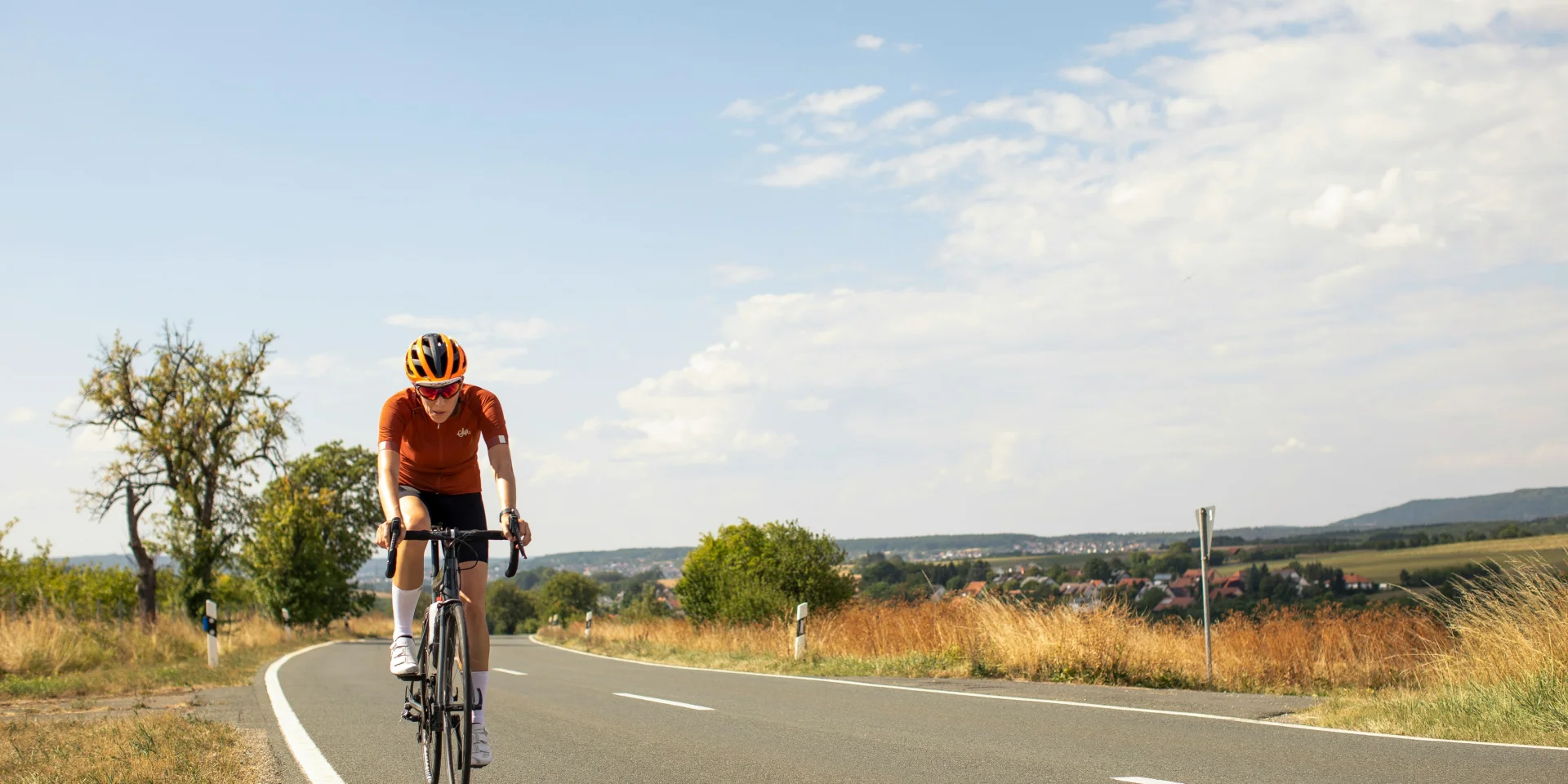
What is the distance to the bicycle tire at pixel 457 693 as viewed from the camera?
17.5 ft

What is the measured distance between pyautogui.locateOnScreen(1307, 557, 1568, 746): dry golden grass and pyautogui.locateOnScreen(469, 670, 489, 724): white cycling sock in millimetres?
6281

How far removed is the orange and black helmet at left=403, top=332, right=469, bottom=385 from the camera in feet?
18.5

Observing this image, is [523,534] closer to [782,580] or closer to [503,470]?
[503,470]

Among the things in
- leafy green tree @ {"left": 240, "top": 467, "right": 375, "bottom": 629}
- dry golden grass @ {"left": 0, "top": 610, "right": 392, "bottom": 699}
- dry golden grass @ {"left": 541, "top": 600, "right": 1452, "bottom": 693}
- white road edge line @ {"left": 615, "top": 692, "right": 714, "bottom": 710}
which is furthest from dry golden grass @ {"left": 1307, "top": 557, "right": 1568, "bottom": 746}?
leafy green tree @ {"left": 240, "top": 467, "right": 375, "bottom": 629}

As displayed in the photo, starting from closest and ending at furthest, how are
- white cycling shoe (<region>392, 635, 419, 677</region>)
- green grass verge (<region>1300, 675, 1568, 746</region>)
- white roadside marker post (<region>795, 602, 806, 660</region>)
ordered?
white cycling shoe (<region>392, 635, 419, 677</region>)
green grass verge (<region>1300, 675, 1568, 746</region>)
white roadside marker post (<region>795, 602, 806, 660</region>)

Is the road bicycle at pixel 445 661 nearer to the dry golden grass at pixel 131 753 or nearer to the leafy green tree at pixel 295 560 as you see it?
the dry golden grass at pixel 131 753

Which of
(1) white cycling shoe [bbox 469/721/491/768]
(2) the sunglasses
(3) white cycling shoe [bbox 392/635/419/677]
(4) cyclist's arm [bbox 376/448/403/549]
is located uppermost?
(2) the sunglasses

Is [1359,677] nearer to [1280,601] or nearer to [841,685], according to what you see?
[1280,601]

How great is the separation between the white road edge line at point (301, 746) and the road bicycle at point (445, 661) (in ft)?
4.54

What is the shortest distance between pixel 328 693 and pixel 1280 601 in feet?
46.3

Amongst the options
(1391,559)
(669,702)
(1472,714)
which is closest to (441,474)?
(669,702)

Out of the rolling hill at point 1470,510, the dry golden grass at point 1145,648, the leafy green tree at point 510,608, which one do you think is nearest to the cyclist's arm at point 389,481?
the dry golden grass at point 1145,648

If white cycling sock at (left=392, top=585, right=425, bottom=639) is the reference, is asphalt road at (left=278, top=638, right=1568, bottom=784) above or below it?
below

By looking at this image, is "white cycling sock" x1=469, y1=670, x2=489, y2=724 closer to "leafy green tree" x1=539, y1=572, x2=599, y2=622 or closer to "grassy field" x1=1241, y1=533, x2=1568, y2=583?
"grassy field" x1=1241, y1=533, x2=1568, y2=583
